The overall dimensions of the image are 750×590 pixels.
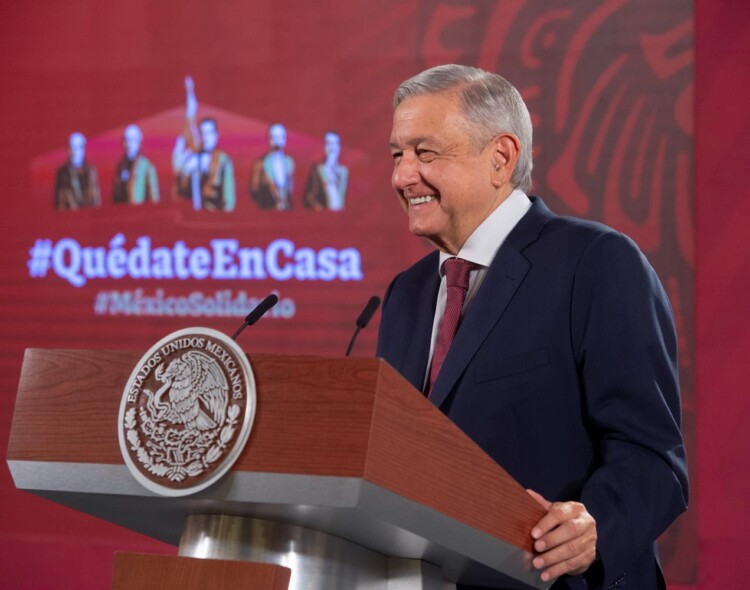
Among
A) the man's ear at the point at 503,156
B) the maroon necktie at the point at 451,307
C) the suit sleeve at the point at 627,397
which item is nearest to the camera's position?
the suit sleeve at the point at 627,397

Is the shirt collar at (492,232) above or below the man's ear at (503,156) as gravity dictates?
below

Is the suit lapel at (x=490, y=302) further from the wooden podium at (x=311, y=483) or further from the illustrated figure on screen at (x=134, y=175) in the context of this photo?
the illustrated figure on screen at (x=134, y=175)

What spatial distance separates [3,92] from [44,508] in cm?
193

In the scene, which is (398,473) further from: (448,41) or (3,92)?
(3,92)

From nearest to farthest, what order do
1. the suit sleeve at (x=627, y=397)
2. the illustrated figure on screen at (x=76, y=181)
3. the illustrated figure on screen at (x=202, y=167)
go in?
the suit sleeve at (x=627, y=397)
the illustrated figure on screen at (x=202, y=167)
the illustrated figure on screen at (x=76, y=181)

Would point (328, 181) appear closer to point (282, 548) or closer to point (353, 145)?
point (353, 145)

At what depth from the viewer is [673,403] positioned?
1568mm

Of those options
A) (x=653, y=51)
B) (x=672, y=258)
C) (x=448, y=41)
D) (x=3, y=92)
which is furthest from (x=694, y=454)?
(x=3, y=92)

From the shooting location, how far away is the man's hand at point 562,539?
125cm

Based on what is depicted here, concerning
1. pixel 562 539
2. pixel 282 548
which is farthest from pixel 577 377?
pixel 282 548

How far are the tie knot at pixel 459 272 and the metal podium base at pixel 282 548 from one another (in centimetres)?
73

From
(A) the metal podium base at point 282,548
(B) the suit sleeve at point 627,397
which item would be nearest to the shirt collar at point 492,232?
(B) the suit sleeve at point 627,397

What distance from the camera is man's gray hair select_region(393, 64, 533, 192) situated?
6.06 ft

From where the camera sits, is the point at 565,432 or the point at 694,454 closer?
the point at 565,432
